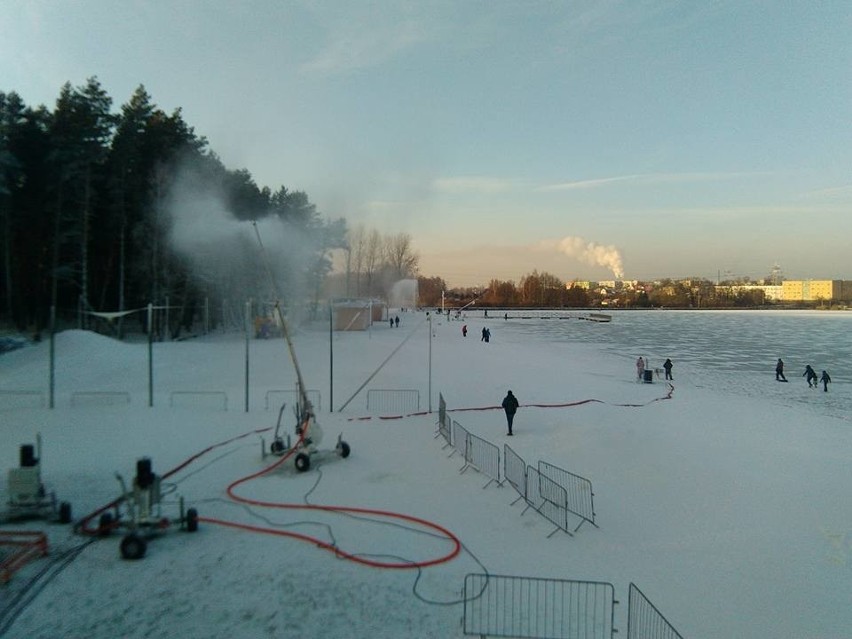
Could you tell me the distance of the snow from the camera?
7867 mm

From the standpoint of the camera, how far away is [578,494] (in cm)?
1259

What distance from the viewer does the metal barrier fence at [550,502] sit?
1074 centimetres

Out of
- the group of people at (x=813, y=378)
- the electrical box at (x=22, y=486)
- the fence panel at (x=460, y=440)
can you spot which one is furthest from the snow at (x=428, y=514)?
the group of people at (x=813, y=378)

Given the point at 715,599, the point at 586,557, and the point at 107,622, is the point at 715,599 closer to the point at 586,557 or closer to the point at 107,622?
the point at 586,557

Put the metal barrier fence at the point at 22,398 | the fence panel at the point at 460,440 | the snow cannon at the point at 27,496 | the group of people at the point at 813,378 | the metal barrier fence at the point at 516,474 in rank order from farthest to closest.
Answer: the group of people at the point at 813,378 < the metal barrier fence at the point at 22,398 < the fence panel at the point at 460,440 < the metal barrier fence at the point at 516,474 < the snow cannon at the point at 27,496

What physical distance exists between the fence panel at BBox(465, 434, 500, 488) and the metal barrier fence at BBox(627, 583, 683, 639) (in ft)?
17.5

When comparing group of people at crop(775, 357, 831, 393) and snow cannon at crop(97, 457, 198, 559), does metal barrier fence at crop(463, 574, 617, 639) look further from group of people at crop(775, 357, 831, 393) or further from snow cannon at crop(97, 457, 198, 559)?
Answer: group of people at crop(775, 357, 831, 393)

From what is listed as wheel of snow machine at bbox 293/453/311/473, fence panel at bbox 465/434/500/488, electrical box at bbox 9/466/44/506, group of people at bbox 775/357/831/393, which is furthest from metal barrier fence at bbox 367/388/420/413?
group of people at bbox 775/357/831/393

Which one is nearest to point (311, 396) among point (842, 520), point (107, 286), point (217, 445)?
point (217, 445)

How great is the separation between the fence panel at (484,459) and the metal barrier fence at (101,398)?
14.1 metres

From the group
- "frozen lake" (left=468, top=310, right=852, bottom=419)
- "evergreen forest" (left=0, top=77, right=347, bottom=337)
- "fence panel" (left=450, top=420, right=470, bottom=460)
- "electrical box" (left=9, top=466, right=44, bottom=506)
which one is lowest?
"frozen lake" (left=468, top=310, right=852, bottom=419)

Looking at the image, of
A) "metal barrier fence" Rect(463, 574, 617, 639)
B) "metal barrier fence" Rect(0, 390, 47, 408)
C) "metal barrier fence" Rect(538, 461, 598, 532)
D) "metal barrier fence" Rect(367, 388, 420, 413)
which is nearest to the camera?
"metal barrier fence" Rect(463, 574, 617, 639)

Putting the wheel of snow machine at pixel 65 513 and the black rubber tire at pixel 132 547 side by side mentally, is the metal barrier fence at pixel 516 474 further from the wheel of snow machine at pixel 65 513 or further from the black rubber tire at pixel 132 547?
the wheel of snow machine at pixel 65 513

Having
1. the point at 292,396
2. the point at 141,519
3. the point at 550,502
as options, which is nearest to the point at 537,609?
the point at 550,502
